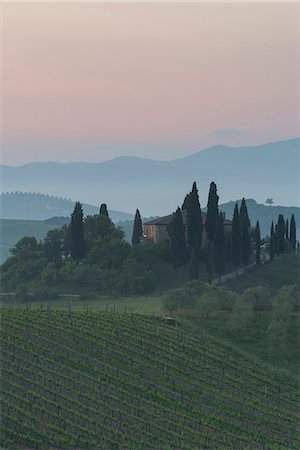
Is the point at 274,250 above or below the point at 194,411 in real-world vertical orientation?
above

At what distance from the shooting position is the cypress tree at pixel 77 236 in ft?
366

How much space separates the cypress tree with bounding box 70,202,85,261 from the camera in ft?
366

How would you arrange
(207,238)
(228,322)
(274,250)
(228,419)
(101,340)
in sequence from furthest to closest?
(274,250) < (207,238) < (228,322) < (101,340) < (228,419)

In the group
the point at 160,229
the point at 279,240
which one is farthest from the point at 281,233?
the point at 160,229

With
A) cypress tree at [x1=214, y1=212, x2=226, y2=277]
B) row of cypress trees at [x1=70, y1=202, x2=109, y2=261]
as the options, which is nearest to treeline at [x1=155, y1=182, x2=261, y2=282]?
cypress tree at [x1=214, y1=212, x2=226, y2=277]

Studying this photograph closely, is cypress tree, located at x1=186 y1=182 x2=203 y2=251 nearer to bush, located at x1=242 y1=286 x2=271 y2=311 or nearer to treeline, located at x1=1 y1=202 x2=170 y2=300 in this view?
treeline, located at x1=1 y1=202 x2=170 y2=300

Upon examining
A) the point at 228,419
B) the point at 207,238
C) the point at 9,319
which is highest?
the point at 207,238

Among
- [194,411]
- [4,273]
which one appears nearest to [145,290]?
[4,273]

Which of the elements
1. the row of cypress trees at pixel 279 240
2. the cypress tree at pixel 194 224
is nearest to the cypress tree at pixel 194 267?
the cypress tree at pixel 194 224

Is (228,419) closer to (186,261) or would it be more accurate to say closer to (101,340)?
(101,340)

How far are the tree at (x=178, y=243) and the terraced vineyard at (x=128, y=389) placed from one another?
94.4ft

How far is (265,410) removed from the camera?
202 ft

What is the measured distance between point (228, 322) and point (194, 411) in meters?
23.3

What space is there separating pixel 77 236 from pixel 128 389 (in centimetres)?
5186
